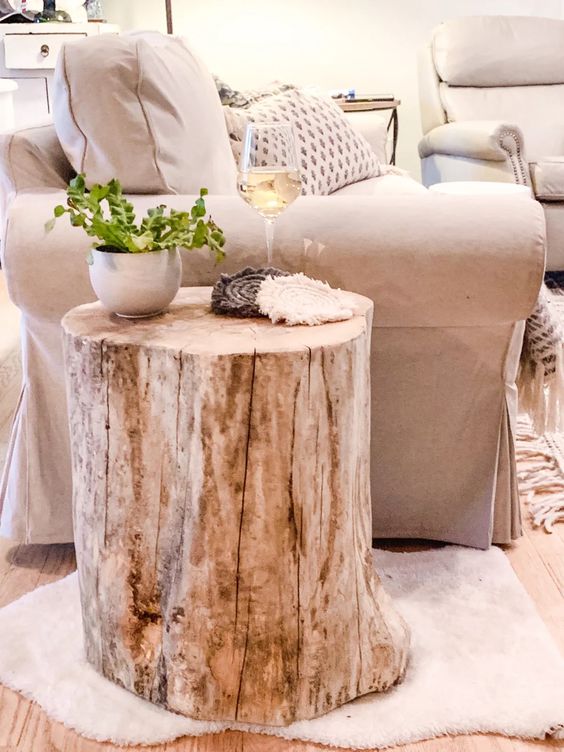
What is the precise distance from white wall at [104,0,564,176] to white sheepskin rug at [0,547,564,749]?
3.47 m

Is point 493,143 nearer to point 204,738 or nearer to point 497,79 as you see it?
point 497,79

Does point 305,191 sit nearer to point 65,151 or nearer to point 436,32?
point 65,151

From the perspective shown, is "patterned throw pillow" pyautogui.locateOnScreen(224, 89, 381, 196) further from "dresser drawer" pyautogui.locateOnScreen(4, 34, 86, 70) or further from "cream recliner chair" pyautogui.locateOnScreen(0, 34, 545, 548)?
"dresser drawer" pyautogui.locateOnScreen(4, 34, 86, 70)

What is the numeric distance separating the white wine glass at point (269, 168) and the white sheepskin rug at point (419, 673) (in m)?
0.72

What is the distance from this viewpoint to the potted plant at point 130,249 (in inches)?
49.1

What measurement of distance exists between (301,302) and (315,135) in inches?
57.1

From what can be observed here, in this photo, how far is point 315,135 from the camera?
258cm

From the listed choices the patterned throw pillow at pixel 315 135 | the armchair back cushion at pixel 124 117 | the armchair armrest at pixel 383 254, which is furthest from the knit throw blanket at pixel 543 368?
the patterned throw pillow at pixel 315 135

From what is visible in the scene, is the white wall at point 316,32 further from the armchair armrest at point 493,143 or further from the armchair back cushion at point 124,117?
the armchair back cushion at point 124,117

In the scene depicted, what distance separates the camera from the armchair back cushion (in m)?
1.57

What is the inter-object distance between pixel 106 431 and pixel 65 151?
26.1 inches

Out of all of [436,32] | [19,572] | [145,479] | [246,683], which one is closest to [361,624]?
[246,683]

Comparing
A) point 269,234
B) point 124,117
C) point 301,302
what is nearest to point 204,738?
point 301,302

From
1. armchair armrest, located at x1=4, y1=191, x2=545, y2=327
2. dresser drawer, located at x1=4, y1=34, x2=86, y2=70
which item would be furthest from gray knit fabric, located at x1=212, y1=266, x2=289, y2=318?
dresser drawer, located at x1=4, y1=34, x2=86, y2=70
